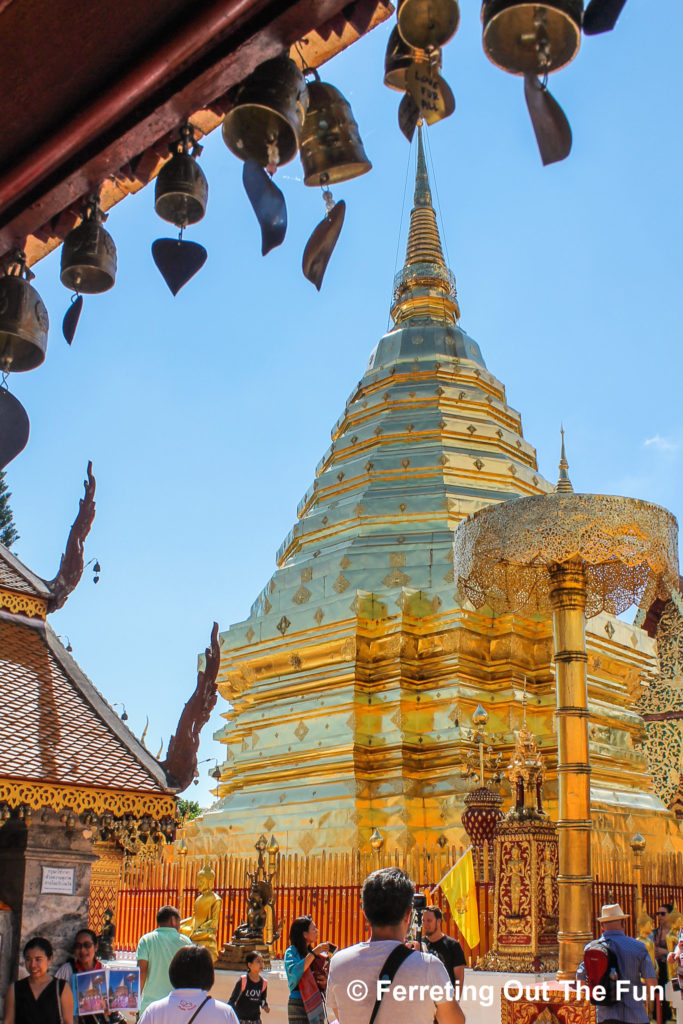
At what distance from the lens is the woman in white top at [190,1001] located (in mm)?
3484

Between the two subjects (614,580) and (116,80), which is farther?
(614,580)

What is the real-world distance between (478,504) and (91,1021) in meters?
13.7

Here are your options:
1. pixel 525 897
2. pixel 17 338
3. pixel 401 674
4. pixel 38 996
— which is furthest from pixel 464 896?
pixel 17 338

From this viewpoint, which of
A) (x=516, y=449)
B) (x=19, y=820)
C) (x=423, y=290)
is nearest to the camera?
(x=19, y=820)

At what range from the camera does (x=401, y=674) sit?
15828 mm

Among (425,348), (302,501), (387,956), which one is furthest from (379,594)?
(387,956)

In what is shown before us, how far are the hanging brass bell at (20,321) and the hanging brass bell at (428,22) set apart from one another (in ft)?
5.07

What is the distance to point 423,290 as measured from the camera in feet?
77.7

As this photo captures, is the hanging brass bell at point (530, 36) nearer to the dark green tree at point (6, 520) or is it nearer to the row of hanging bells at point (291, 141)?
the row of hanging bells at point (291, 141)

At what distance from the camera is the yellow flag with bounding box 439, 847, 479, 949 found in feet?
31.8

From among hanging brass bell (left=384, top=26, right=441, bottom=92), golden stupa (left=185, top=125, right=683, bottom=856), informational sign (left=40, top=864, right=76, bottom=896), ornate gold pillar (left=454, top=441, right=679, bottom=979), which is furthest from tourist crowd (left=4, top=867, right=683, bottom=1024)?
golden stupa (left=185, top=125, right=683, bottom=856)

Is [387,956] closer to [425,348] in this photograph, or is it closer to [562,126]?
[562,126]

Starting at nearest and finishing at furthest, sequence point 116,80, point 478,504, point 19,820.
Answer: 1. point 116,80
2. point 19,820
3. point 478,504

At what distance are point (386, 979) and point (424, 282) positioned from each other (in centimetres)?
2206
